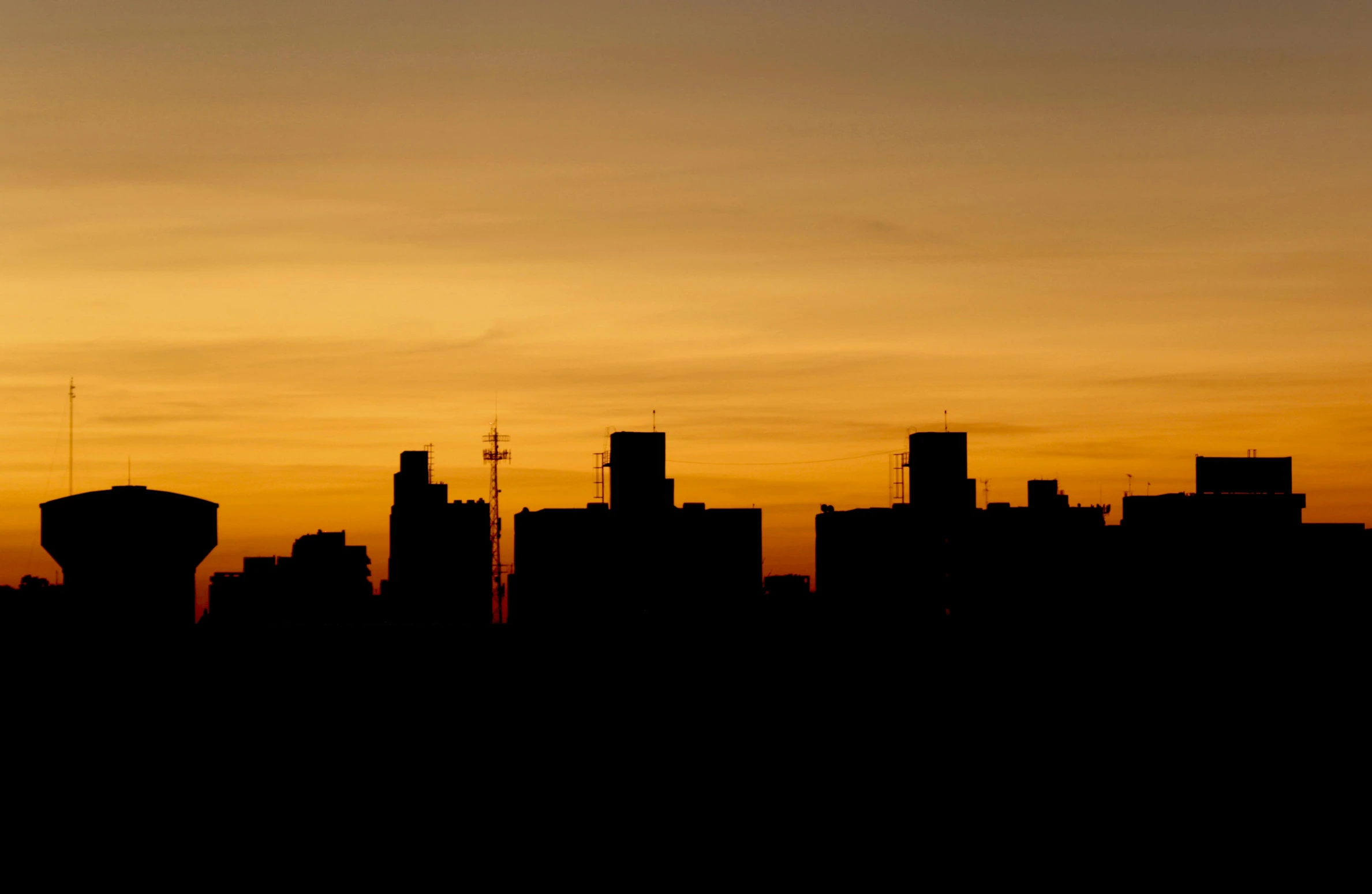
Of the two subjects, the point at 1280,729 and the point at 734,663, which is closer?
the point at 1280,729

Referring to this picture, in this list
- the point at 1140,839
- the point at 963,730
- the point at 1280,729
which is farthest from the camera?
the point at 1280,729

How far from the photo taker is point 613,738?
124 meters

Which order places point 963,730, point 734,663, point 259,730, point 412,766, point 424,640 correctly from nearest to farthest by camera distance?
point 412,766 → point 259,730 → point 963,730 → point 734,663 → point 424,640

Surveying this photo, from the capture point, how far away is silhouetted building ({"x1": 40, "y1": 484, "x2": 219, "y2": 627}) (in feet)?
411

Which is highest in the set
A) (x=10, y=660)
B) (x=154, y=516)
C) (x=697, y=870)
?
(x=154, y=516)

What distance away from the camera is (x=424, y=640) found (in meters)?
183

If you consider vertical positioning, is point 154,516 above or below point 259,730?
above

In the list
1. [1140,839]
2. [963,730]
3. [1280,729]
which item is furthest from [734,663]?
[1140,839]

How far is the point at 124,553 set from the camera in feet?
415

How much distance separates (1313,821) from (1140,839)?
1337 cm

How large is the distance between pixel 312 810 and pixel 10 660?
125 ft

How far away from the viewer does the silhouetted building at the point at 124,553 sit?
411 ft

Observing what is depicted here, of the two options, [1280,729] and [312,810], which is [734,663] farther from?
[312,810]

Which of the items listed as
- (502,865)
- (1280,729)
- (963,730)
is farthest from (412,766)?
(1280,729)
